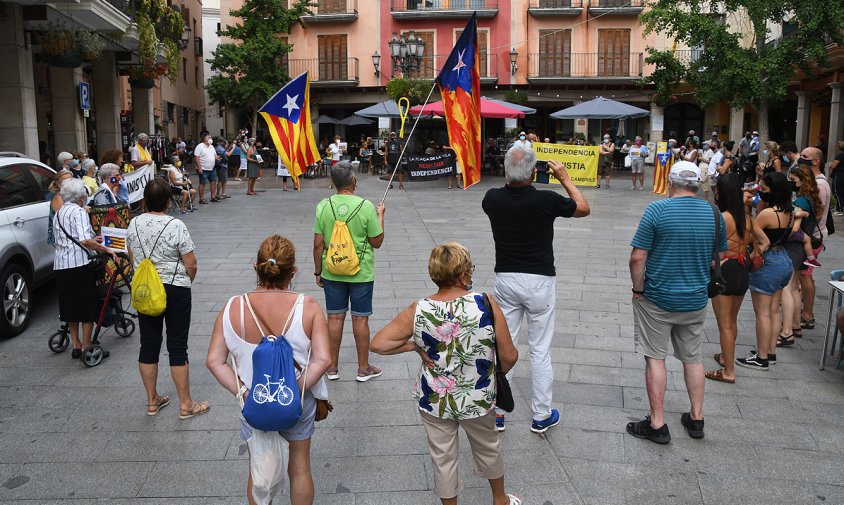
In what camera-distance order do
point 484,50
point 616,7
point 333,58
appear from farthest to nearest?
1. point 333,58
2. point 484,50
3. point 616,7

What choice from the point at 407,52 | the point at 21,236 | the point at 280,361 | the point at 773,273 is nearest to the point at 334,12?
the point at 407,52

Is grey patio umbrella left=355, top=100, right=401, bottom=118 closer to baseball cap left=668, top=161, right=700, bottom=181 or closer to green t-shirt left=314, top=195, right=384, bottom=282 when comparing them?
green t-shirt left=314, top=195, right=384, bottom=282

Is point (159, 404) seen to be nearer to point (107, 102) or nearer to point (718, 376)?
point (718, 376)

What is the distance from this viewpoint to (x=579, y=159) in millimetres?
20141

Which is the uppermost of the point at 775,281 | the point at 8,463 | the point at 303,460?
the point at 775,281

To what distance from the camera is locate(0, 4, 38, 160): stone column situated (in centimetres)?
1337

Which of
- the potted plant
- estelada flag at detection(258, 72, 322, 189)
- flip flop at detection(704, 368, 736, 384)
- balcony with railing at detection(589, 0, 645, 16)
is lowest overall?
flip flop at detection(704, 368, 736, 384)

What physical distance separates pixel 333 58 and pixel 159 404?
31485 millimetres

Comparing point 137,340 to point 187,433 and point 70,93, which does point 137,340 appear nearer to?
point 187,433

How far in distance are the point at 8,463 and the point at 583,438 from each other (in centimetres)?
354

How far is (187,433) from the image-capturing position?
4836mm

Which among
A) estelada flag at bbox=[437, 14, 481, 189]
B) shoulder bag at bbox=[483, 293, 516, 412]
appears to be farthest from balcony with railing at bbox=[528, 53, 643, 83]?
shoulder bag at bbox=[483, 293, 516, 412]

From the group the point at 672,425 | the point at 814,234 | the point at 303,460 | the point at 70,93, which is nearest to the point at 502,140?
the point at 70,93

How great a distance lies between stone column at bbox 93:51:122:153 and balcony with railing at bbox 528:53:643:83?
1922 cm
